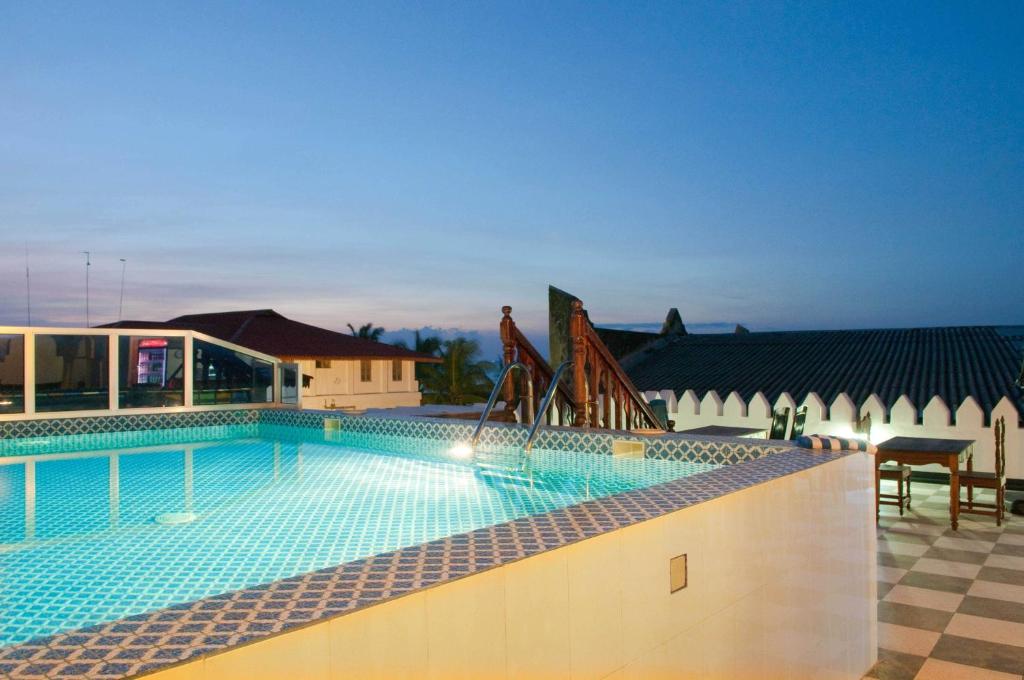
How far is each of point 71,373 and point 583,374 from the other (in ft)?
17.4

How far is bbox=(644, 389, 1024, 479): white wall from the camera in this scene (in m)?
7.60

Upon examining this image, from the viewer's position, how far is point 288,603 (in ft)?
4.46

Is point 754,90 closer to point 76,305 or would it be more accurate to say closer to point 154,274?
point 154,274

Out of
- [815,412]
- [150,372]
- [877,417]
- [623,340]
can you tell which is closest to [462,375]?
[623,340]

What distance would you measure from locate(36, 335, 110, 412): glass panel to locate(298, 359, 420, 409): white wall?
38.7 ft

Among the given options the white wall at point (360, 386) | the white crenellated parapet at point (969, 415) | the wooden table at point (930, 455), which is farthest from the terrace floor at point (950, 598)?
the white wall at point (360, 386)

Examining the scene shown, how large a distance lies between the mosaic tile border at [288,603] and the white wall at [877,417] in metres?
6.46

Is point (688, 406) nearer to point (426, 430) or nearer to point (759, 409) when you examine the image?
point (759, 409)

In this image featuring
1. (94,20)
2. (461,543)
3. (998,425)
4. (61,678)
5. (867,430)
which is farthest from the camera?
(94,20)

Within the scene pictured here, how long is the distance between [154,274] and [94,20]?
38.4 ft

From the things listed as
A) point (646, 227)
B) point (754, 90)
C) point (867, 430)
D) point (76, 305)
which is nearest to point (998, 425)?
point (867, 430)

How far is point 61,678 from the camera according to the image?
1.05 meters

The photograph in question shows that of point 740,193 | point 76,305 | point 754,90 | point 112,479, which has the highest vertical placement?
point 754,90

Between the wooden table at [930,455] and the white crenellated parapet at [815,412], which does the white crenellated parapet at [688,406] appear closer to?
the white crenellated parapet at [815,412]
